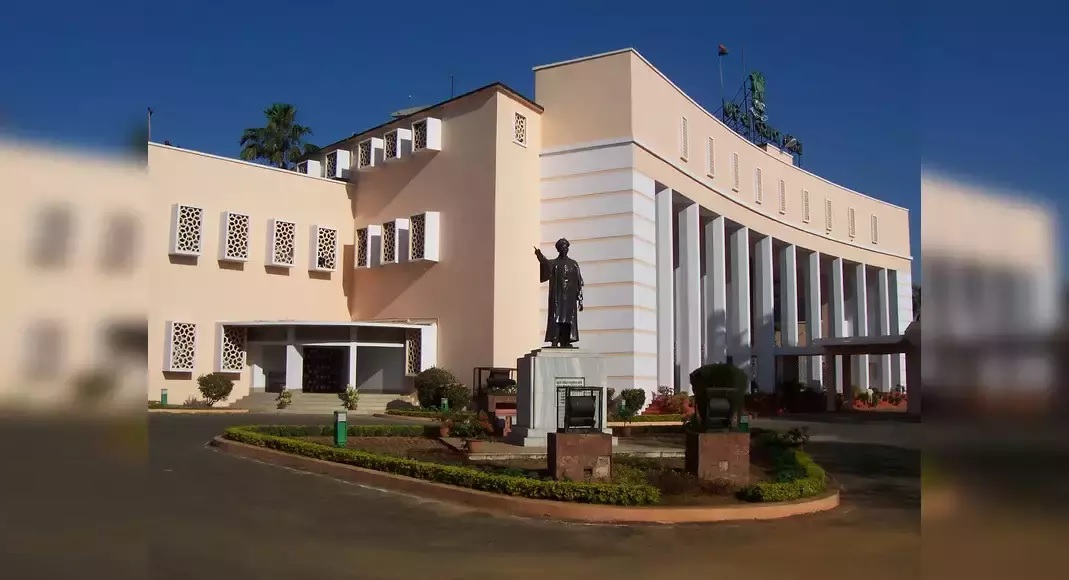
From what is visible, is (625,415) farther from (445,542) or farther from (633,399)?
(445,542)

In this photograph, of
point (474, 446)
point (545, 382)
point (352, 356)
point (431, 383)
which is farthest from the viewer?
point (352, 356)

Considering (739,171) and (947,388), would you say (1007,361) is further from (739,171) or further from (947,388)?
(739,171)

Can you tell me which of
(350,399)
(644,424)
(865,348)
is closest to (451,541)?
(644,424)

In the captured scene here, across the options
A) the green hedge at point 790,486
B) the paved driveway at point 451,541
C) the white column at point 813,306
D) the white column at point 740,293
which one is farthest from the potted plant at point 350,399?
the white column at point 813,306

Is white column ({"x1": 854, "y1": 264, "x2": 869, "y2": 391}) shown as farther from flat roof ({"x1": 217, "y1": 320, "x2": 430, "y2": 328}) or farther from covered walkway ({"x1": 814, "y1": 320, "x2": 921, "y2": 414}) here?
flat roof ({"x1": 217, "y1": 320, "x2": 430, "y2": 328})

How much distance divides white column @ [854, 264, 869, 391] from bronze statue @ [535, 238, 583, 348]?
31921mm

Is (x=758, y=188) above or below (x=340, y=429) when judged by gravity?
above

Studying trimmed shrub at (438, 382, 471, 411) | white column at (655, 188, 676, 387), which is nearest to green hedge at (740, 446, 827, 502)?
trimmed shrub at (438, 382, 471, 411)

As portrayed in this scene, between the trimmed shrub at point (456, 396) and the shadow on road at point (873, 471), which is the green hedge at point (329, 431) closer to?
the shadow on road at point (873, 471)

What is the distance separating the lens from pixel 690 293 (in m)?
30.5

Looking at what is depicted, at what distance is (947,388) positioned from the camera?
239 centimetres

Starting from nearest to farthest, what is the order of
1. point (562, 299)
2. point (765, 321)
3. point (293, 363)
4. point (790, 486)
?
point (790, 486)
point (562, 299)
point (293, 363)
point (765, 321)

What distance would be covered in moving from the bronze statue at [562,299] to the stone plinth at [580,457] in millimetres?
4817

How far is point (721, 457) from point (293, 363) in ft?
69.7
